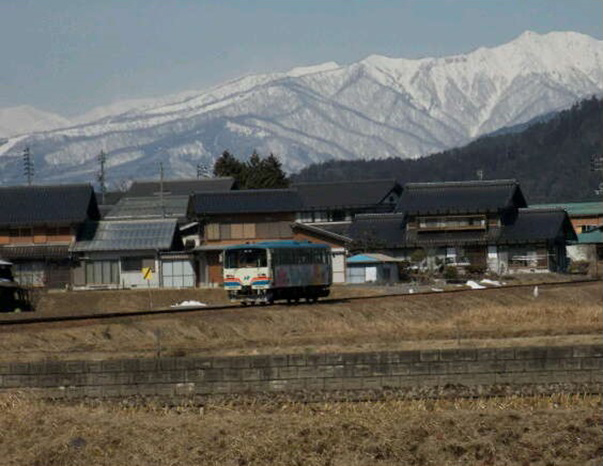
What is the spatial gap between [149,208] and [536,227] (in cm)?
2927

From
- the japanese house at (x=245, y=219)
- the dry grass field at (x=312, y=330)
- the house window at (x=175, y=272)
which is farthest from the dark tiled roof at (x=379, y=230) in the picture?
the dry grass field at (x=312, y=330)

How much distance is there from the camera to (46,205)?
76.9 meters

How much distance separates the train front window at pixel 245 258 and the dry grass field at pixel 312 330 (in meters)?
2.76

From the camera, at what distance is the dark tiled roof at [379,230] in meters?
83.5

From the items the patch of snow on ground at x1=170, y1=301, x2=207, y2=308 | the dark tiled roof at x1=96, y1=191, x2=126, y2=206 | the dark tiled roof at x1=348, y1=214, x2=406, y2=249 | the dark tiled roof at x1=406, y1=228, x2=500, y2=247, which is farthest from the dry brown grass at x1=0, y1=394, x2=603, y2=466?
the dark tiled roof at x1=96, y1=191, x2=126, y2=206

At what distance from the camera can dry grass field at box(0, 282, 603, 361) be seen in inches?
1094

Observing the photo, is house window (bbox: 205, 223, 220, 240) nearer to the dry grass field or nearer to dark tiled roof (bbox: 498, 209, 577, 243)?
dark tiled roof (bbox: 498, 209, 577, 243)

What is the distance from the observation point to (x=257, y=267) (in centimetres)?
4628

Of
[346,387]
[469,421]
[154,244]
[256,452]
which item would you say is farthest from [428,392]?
[154,244]

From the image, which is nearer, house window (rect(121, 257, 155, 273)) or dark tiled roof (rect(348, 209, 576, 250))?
house window (rect(121, 257, 155, 273))

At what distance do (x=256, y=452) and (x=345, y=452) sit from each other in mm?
1044

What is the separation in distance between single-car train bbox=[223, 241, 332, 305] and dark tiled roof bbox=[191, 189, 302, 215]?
27893 millimetres

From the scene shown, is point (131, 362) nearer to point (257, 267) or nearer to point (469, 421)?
point (469, 421)

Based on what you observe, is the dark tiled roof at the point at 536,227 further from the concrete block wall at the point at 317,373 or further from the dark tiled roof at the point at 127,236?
the concrete block wall at the point at 317,373
